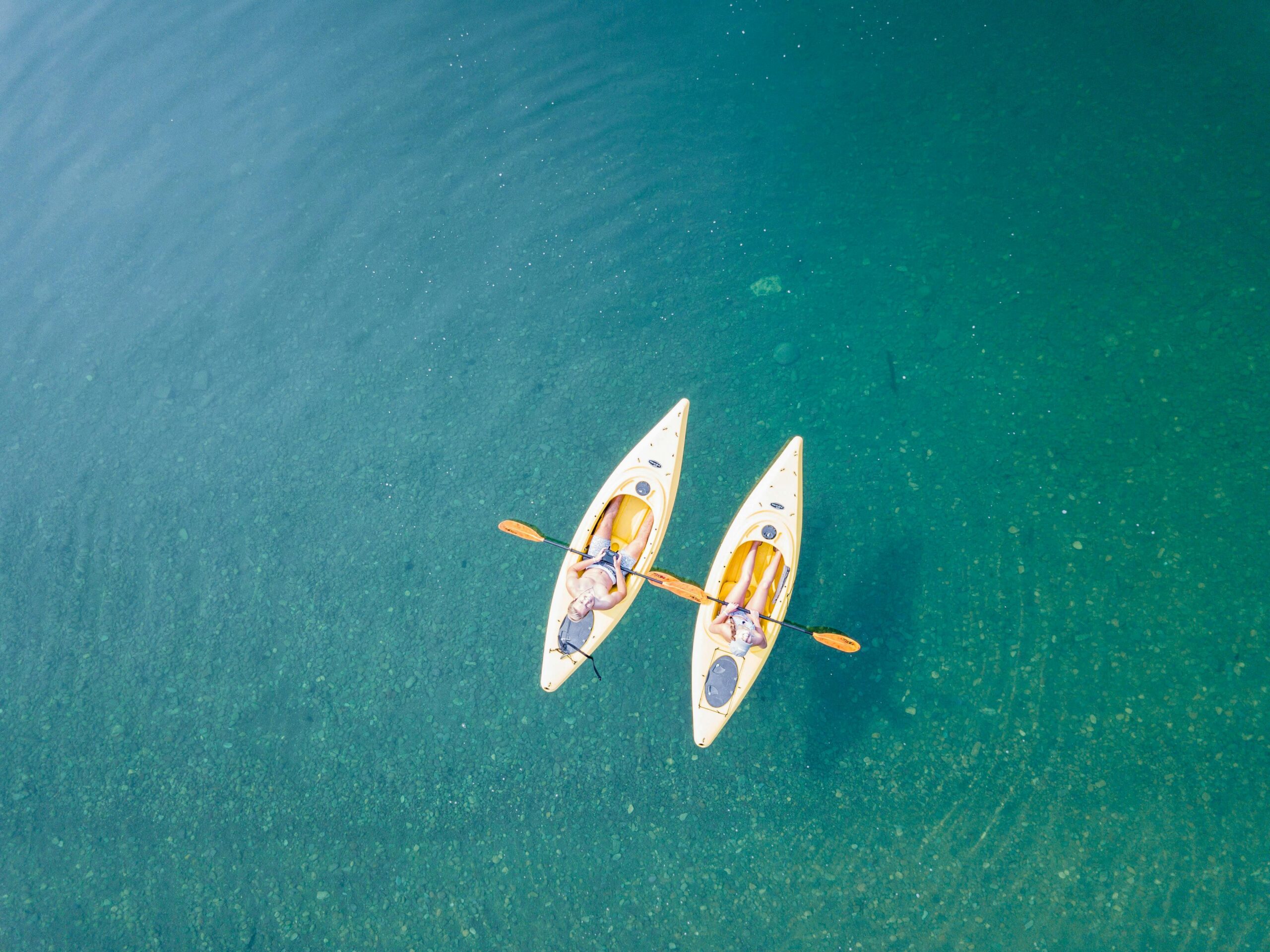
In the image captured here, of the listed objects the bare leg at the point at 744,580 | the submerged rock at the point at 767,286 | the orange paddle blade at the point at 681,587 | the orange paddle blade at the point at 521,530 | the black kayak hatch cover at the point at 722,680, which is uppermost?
the submerged rock at the point at 767,286

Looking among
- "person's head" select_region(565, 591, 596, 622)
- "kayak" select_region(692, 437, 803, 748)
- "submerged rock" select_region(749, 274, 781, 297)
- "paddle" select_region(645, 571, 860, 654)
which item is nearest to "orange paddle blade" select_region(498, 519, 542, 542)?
"person's head" select_region(565, 591, 596, 622)

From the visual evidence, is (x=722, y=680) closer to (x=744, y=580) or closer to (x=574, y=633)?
(x=744, y=580)

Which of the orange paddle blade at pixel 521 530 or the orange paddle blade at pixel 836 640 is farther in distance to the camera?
the orange paddle blade at pixel 521 530

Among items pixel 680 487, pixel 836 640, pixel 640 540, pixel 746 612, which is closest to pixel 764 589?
pixel 746 612

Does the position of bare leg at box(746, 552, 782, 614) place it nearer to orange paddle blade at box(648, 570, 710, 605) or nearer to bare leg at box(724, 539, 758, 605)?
bare leg at box(724, 539, 758, 605)

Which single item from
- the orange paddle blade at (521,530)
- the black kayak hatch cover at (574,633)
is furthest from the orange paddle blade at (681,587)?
the orange paddle blade at (521,530)

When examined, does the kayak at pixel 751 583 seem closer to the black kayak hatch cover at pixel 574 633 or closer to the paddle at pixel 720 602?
the paddle at pixel 720 602

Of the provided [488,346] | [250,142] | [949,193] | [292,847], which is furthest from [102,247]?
[949,193]
